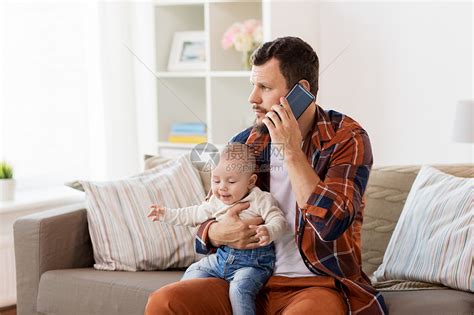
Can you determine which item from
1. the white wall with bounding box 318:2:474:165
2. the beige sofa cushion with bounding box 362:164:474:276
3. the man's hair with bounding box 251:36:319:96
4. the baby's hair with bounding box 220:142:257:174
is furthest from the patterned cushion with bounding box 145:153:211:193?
the white wall with bounding box 318:2:474:165

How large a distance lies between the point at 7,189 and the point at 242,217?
1635mm

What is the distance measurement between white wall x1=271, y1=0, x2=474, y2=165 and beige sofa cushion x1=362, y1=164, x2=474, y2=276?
920 millimetres

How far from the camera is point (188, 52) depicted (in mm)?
4227

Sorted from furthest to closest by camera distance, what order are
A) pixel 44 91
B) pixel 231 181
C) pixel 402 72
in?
pixel 44 91, pixel 402 72, pixel 231 181

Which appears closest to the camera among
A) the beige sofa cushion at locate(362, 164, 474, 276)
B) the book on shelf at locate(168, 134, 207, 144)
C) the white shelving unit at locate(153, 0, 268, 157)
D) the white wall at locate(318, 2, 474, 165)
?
the beige sofa cushion at locate(362, 164, 474, 276)

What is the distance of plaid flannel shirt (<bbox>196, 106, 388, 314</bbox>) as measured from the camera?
2.07 m

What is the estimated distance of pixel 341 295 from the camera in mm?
2184

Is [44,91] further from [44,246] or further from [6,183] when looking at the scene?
[44,246]

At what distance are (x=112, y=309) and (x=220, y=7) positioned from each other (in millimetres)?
1891

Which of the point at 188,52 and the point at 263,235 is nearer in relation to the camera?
the point at 263,235

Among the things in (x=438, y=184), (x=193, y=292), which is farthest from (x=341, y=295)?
(x=438, y=184)

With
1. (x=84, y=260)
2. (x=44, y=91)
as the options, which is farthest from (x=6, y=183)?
(x=84, y=260)

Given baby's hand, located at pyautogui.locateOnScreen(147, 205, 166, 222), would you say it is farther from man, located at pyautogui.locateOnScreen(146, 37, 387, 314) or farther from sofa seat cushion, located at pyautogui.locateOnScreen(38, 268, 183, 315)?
sofa seat cushion, located at pyautogui.locateOnScreen(38, 268, 183, 315)

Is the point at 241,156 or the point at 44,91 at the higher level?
the point at 44,91
